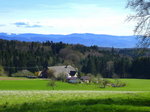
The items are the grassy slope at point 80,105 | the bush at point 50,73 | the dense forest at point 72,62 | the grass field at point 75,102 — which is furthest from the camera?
the dense forest at point 72,62

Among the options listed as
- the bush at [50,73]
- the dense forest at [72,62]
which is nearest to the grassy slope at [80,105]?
the bush at [50,73]

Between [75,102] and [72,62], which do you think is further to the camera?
[72,62]

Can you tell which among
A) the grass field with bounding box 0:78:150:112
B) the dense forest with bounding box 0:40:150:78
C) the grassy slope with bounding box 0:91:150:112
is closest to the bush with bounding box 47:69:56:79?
the dense forest with bounding box 0:40:150:78

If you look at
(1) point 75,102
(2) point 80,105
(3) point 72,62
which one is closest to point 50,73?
(3) point 72,62

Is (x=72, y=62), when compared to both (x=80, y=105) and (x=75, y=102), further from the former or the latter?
(x=80, y=105)

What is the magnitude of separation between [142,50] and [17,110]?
8739mm

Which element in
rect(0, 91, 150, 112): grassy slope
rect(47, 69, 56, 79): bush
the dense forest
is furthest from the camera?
the dense forest

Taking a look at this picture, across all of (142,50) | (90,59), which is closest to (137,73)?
(90,59)

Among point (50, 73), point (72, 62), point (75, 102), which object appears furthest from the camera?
point (72, 62)

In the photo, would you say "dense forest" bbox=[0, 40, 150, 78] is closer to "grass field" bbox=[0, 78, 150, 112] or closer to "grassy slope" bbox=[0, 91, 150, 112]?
"grass field" bbox=[0, 78, 150, 112]

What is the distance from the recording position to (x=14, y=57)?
455ft

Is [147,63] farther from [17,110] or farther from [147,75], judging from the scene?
[17,110]

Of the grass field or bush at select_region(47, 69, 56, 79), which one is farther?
bush at select_region(47, 69, 56, 79)

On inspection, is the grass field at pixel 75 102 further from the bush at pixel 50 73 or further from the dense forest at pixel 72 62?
the dense forest at pixel 72 62
